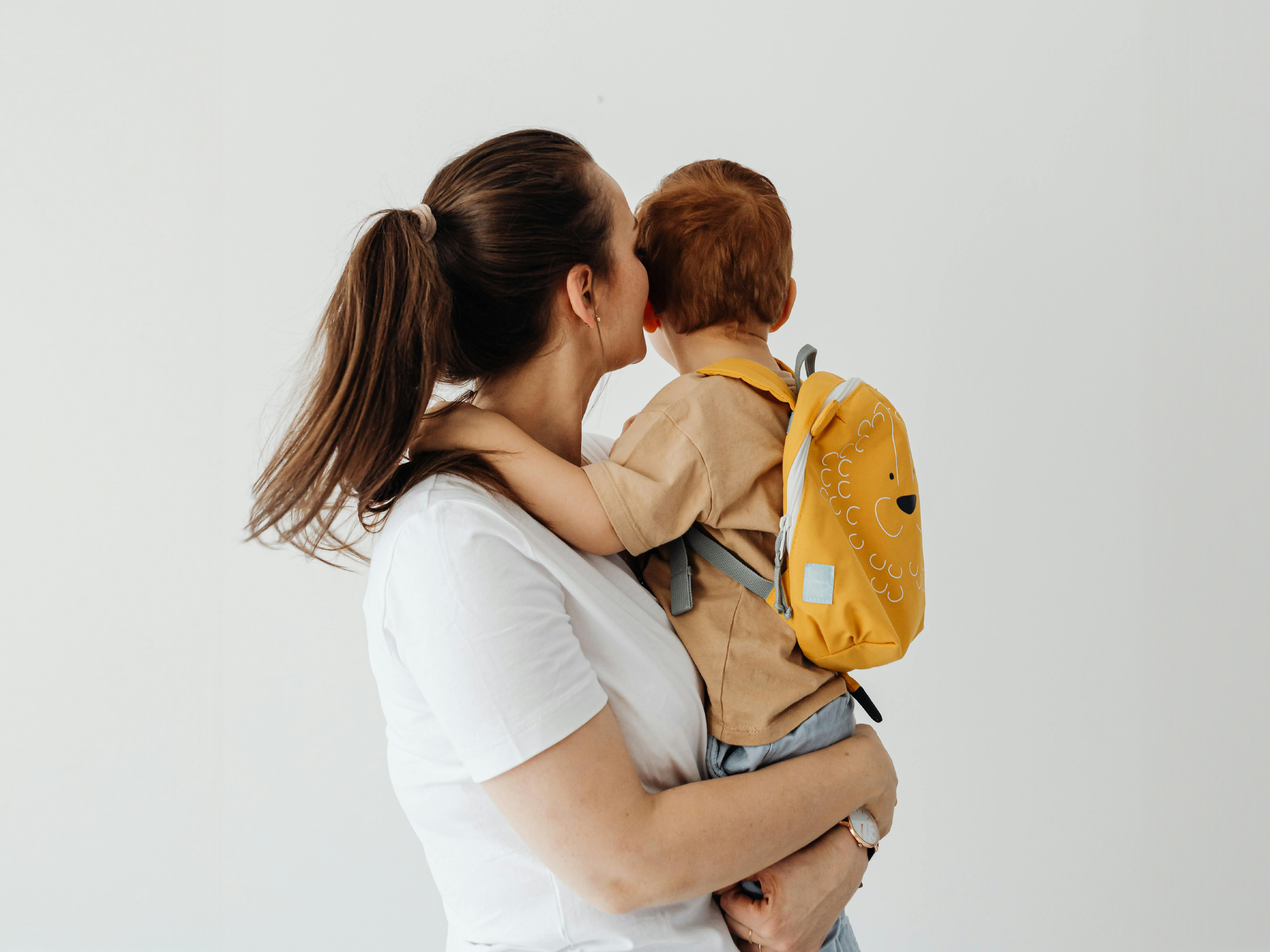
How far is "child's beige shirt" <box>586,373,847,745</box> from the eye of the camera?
100 centimetres

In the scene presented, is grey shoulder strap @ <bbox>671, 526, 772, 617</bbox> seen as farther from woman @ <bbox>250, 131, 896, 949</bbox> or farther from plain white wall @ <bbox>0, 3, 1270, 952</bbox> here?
plain white wall @ <bbox>0, 3, 1270, 952</bbox>

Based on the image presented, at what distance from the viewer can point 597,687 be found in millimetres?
870

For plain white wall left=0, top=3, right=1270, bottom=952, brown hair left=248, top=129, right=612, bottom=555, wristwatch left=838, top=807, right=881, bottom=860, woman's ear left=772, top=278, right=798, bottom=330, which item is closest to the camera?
brown hair left=248, top=129, right=612, bottom=555

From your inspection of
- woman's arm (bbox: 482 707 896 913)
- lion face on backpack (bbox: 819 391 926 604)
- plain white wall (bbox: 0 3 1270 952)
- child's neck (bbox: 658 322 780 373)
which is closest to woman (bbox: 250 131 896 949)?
woman's arm (bbox: 482 707 896 913)

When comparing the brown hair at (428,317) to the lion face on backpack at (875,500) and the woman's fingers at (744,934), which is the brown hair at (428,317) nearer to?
the lion face on backpack at (875,500)

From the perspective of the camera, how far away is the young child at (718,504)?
3.28 feet

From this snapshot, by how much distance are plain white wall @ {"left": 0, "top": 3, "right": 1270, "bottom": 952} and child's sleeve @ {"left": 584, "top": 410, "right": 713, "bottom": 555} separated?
1239 millimetres

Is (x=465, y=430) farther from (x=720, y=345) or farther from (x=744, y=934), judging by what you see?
(x=744, y=934)

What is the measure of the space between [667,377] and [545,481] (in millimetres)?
1329

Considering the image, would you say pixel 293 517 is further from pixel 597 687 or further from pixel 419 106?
pixel 419 106

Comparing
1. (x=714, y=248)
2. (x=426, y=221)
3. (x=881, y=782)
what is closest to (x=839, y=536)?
(x=881, y=782)

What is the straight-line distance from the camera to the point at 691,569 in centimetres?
109

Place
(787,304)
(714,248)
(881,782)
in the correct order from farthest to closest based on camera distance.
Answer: (787,304) → (714,248) → (881,782)

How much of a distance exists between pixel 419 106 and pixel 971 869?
2568 millimetres
